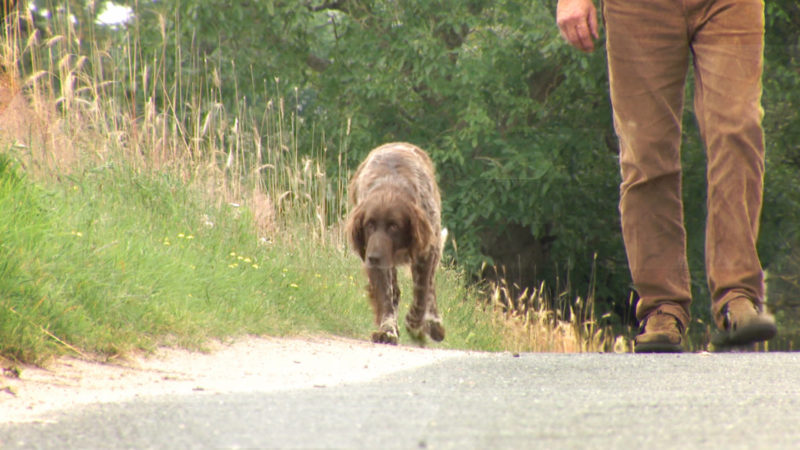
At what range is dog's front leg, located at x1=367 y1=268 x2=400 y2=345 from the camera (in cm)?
656

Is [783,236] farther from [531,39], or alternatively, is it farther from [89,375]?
[89,375]

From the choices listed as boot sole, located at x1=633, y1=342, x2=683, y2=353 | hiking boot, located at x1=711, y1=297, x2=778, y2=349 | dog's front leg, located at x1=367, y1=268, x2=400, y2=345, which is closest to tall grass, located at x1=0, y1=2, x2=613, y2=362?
dog's front leg, located at x1=367, y1=268, x2=400, y2=345

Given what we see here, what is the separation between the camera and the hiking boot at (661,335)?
477 centimetres

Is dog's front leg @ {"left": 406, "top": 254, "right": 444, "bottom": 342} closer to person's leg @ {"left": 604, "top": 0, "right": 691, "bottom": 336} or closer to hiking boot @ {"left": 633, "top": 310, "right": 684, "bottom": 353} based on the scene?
person's leg @ {"left": 604, "top": 0, "right": 691, "bottom": 336}

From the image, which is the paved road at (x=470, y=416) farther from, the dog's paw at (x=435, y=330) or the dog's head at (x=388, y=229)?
the dog's paw at (x=435, y=330)

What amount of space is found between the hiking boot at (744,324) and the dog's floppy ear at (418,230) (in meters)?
Answer: 2.53

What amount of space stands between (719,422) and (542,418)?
41 centimetres

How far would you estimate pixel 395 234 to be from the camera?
6770 mm

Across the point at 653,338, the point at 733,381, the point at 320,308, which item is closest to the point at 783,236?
the point at 320,308

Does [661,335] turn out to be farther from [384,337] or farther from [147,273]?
[147,273]

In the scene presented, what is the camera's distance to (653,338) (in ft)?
15.6

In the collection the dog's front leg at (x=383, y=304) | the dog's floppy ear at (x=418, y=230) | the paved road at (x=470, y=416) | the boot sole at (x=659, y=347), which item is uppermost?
the paved road at (x=470, y=416)

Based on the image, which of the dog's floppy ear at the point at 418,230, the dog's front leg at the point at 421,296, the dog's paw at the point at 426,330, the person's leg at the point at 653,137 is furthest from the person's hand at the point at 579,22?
the dog's paw at the point at 426,330

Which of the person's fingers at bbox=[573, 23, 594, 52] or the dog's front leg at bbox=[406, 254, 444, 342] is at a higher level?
the person's fingers at bbox=[573, 23, 594, 52]
